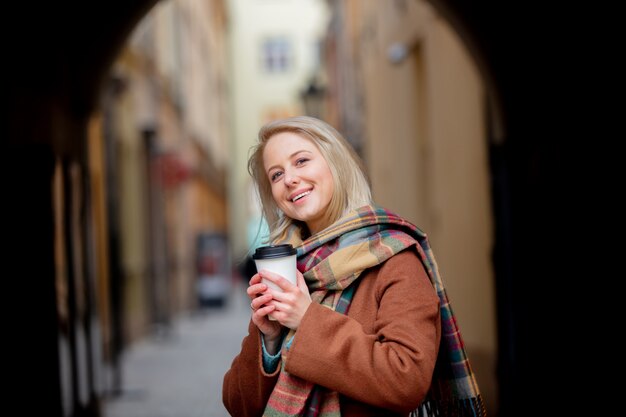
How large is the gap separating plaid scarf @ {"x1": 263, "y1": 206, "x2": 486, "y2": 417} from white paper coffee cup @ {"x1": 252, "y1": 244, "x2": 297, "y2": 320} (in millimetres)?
109

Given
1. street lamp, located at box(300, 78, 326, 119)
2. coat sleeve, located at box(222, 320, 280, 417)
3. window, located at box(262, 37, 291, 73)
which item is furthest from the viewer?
window, located at box(262, 37, 291, 73)

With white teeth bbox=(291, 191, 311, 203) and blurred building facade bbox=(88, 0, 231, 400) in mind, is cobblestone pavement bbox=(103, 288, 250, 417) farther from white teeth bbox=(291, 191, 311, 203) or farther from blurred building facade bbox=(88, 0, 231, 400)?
white teeth bbox=(291, 191, 311, 203)

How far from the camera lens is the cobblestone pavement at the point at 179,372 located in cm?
779

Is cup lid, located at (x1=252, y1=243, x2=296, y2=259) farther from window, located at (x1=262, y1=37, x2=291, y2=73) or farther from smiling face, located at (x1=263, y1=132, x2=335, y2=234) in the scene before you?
window, located at (x1=262, y1=37, x2=291, y2=73)

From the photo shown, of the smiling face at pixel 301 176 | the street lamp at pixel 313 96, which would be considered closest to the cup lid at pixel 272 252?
the smiling face at pixel 301 176

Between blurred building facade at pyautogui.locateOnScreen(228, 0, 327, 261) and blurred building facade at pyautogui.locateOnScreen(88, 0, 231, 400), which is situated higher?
blurred building facade at pyautogui.locateOnScreen(228, 0, 327, 261)

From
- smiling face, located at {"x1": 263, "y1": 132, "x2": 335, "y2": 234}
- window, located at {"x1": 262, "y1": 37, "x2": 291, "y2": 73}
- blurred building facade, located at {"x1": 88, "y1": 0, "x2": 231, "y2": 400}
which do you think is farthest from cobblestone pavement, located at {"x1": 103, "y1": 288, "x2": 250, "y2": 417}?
window, located at {"x1": 262, "y1": 37, "x2": 291, "y2": 73}

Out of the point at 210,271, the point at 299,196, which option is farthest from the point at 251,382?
the point at 210,271

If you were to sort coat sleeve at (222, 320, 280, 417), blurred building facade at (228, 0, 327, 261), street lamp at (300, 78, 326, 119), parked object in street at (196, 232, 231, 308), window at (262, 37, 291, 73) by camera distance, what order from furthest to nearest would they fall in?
1. window at (262, 37, 291, 73)
2. blurred building facade at (228, 0, 327, 261)
3. parked object in street at (196, 232, 231, 308)
4. street lamp at (300, 78, 326, 119)
5. coat sleeve at (222, 320, 280, 417)

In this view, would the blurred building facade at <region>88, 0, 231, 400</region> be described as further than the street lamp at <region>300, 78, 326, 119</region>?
No

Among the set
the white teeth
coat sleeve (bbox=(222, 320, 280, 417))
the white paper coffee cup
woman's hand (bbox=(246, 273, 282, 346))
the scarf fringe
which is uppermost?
the white teeth

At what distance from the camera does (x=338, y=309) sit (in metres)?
2.05

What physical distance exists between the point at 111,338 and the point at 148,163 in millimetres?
6913

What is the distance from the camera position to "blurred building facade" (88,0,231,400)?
1112 centimetres
